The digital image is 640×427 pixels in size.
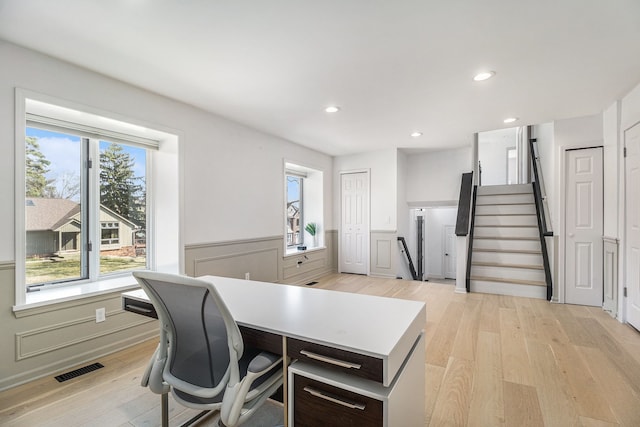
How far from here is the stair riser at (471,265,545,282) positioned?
4.30 m

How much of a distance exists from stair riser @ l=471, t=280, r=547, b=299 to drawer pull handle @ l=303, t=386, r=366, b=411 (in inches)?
165

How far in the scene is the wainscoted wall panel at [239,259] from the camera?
3.36m

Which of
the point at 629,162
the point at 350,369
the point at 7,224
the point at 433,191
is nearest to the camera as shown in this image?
the point at 350,369

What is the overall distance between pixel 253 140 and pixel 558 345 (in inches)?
165

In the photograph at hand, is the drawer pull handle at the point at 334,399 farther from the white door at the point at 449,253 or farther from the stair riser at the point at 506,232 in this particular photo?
the white door at the point at 449,253

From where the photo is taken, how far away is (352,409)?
106cm

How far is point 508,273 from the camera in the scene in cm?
451

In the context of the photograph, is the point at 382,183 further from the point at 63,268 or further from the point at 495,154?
the point at 63,268

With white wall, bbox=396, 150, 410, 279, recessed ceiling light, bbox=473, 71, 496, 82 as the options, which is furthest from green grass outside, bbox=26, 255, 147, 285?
white wall, bbox=396, 150, 410, 279

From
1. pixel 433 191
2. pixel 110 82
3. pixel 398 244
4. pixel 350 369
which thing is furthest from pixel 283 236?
pixel 350 369

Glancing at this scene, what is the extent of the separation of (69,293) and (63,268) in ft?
1.15

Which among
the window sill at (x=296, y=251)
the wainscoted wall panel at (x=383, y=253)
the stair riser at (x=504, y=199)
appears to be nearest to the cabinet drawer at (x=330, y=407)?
the window sill at (x=296, y=251)

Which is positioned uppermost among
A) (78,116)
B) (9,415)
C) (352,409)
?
(78,116)

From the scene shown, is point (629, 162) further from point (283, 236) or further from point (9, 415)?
point (9, 415)
